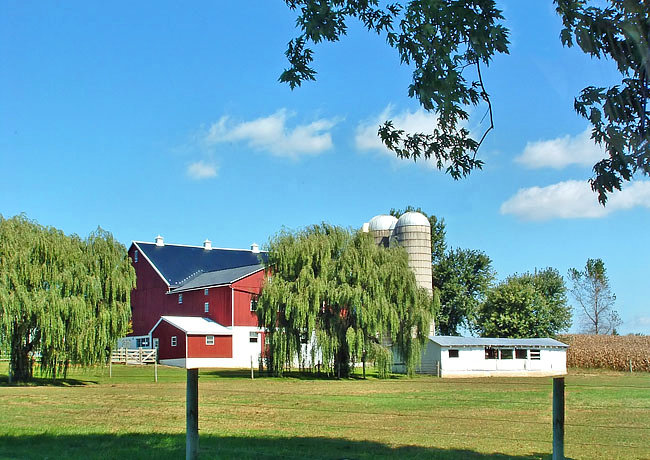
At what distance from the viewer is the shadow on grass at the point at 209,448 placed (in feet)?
34.0

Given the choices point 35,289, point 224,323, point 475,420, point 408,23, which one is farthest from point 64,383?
point 408,23

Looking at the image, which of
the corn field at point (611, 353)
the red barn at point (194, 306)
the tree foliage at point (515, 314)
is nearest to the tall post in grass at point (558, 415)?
the red barn at point (194, 306)

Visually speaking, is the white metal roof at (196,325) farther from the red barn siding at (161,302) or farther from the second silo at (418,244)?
the second silo at (418,244)

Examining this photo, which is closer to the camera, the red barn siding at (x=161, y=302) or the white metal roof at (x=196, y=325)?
the white metal roof at (x=196, y=325)

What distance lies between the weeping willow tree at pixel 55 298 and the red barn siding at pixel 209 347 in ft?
50.3

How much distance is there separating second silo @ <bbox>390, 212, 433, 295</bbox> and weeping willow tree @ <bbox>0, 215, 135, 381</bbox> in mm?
27290

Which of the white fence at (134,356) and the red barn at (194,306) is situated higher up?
the red barn at (194,306)

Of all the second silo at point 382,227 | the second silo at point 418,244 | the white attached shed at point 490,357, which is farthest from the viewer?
the second silo at point 382,227

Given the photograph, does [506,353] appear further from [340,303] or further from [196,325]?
[196,325]

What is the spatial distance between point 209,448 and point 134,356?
44817mm

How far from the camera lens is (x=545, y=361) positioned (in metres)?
54.8

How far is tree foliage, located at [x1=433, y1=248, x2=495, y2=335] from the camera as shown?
76.1m

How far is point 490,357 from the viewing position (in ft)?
173

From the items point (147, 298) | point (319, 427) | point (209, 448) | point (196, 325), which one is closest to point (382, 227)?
point (196, 325)
